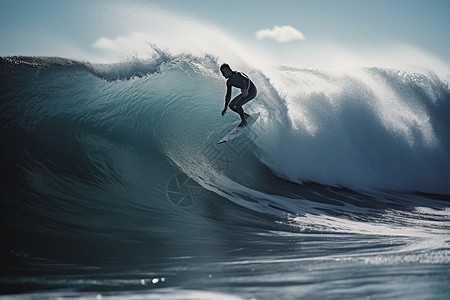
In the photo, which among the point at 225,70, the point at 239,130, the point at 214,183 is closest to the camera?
the point at 214,183

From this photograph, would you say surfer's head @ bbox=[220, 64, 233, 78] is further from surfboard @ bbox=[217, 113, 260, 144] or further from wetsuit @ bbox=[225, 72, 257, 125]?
surfboard @ bbox=[217, 113, 260, 144]

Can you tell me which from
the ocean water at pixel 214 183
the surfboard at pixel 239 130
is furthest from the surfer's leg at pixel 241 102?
the ocean water at pixel 214 183

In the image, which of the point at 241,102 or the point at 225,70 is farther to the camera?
the point at 241,102

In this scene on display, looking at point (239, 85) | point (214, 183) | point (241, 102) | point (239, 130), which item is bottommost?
point (214, 183)

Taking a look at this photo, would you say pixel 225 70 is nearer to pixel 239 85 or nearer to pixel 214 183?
pixel 239 85

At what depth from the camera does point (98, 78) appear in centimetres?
877

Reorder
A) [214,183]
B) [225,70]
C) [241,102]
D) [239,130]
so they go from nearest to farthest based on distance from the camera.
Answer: [214,183]
[225,70]
[241,102]
[239,130]

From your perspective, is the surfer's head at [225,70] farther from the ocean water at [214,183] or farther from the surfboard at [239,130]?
the ocean water at [214,183]

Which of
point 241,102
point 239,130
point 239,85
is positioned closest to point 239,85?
point 239,85

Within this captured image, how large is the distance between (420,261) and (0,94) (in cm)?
703

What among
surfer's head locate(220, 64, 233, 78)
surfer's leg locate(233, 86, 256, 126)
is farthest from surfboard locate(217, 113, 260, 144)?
surfer's head locate(220, 64, 233, 78)

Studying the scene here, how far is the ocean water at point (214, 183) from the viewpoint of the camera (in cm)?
287

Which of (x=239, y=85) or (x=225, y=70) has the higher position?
(x=225, y=70)

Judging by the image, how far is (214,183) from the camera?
686cm
